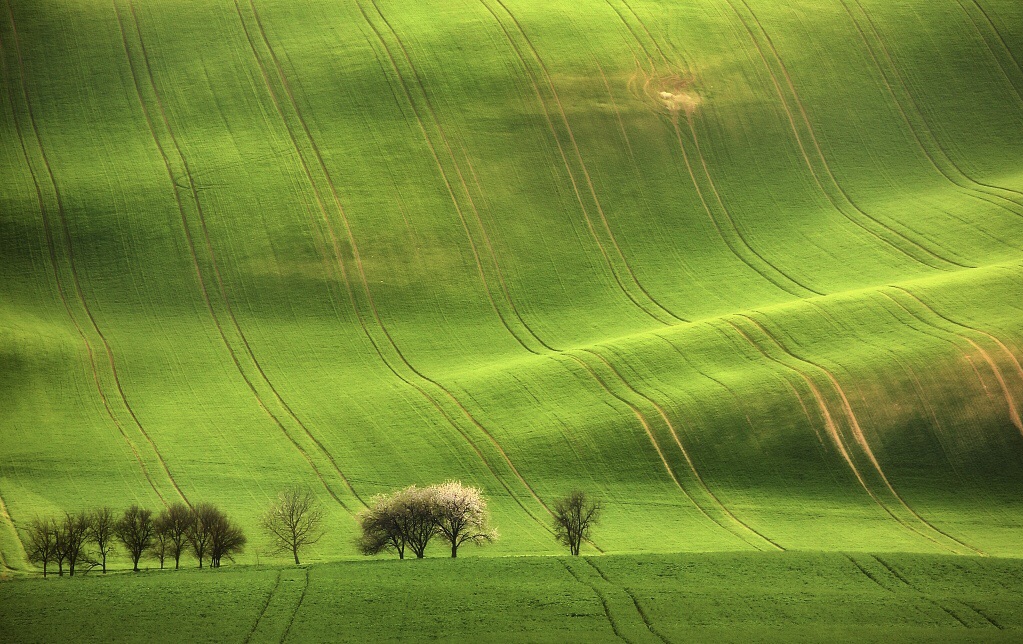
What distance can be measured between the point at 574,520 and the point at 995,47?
5365 cm

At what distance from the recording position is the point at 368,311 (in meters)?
60.9

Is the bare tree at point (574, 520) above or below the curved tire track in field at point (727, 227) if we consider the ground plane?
below

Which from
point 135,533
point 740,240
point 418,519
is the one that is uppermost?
point 740,240

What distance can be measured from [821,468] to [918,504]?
12.4 feet

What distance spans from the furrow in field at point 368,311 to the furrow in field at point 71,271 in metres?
11.4

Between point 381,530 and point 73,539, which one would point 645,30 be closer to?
point 381,530

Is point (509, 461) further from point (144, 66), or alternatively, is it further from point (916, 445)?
point (144, 66)

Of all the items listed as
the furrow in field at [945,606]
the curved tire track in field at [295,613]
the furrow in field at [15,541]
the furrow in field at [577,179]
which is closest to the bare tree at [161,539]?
the furrow in field at [15,541]

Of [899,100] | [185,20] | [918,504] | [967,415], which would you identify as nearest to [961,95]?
[899,100]

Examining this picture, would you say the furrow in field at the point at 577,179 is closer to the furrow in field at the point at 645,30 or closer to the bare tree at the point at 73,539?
the furrow in field at the point at 645,30

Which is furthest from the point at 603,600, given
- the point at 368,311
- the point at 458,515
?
the point at 368,311

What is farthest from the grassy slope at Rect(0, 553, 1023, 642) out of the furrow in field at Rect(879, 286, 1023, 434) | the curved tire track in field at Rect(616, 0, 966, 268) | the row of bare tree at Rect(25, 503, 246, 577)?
the curved tire track in field at Rect(616, 0, 966, 268)

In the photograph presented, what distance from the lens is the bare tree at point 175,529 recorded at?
126ft

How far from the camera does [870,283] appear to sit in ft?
199
